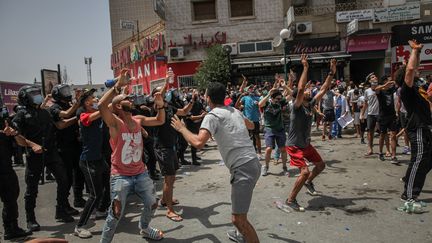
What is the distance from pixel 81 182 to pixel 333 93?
30.2 ft

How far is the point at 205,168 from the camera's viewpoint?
362 inches

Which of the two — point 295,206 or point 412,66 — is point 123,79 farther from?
point 412,66

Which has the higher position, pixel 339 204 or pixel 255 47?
pixel 255 47

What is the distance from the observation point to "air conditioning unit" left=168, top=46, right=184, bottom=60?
2422 centimetres

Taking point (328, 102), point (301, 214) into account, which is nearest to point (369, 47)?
point (328, 102)

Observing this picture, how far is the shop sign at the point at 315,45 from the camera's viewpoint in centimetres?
2255

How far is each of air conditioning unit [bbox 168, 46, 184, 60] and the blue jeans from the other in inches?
804

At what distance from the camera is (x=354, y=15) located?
21938mm

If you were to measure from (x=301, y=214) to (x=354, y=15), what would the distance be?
19575 mm

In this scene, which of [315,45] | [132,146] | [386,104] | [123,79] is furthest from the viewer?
[315,45]

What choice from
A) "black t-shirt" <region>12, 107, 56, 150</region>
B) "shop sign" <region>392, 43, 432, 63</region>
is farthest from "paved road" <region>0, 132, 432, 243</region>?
"shop sign" <region>392, 43, 432, 63</region>

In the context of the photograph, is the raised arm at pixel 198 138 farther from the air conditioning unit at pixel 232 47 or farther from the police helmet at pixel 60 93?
the air conditioning unit at pixel 232 47

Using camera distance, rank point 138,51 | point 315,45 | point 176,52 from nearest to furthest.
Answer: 1. point 315,45
2. point 176,52
3. point 138,51

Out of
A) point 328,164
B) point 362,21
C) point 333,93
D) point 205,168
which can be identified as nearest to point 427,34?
point 362,21
